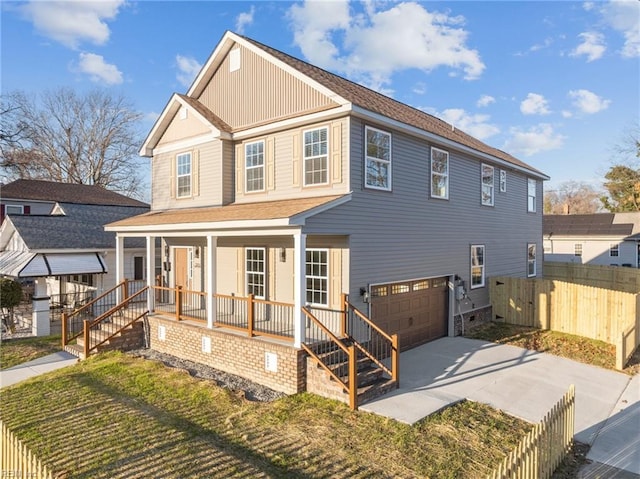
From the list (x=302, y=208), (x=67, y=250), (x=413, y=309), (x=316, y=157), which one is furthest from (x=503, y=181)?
(x=67, y=250)

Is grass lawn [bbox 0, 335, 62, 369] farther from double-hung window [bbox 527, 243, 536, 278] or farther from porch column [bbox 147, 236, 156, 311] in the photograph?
double-hung window [bbox 527, 243, 536, 278]

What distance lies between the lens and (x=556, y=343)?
42.3 feet

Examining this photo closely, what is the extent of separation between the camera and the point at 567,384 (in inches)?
370

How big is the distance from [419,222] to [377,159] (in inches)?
107

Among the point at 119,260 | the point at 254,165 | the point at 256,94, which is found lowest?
the point at 119,260

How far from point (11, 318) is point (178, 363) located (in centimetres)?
938

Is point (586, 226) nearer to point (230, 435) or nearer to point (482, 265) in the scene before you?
point (482, 265)

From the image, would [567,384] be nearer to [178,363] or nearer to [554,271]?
[178,363]

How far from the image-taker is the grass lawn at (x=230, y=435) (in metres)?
5.68

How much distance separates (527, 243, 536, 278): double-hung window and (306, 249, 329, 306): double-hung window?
43.3ft

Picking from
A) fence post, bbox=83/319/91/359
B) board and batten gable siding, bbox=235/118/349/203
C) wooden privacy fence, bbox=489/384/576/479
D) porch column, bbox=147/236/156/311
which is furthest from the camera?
porch column, bbox=147/236/156/311

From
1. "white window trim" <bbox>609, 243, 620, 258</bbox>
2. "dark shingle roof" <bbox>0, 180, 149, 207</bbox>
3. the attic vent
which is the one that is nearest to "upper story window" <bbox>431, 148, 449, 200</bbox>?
the attic vent

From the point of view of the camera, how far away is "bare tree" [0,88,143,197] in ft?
121

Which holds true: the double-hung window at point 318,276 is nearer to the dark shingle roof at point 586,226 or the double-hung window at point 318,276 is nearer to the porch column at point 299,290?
the porch column at point 299,290
